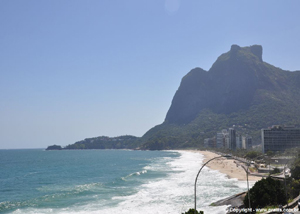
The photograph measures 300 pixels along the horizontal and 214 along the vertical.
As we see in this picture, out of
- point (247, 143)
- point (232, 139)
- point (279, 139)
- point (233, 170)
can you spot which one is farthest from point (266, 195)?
point (232, 139)

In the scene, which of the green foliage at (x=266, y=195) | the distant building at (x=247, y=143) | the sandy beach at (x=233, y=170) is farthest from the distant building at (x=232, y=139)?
the green foliage at (x=266, y=195)

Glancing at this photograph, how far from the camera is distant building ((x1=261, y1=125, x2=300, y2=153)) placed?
12750 cm

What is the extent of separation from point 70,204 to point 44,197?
8.12 metres

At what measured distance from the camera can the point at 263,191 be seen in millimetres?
29406

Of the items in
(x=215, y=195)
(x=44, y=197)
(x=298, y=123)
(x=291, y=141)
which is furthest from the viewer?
(x=298, y=123)

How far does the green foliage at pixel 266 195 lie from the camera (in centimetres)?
2892

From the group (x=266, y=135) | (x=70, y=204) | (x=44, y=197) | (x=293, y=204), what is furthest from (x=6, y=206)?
(x=266, y=135)

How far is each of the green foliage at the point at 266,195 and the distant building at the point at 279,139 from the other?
10549 cm

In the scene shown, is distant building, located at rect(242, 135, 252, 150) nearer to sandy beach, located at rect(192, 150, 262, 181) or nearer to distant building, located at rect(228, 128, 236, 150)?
distant building, located at rect(228, 128, 236, 150)

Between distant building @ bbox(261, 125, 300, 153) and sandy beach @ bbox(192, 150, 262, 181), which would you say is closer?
sandy beach @ bbox(192, 150, 262, 181)

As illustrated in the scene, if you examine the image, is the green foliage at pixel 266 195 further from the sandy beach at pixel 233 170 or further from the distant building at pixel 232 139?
the distant building at pixel 232 139

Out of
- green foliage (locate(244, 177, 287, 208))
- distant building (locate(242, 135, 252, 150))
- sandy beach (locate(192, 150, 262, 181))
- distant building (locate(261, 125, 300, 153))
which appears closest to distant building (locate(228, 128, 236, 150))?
distant building (locate(242, 135, 252, 150))

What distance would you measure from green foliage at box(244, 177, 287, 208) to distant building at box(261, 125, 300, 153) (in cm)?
10549

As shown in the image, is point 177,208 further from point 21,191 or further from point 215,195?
point 21,191
